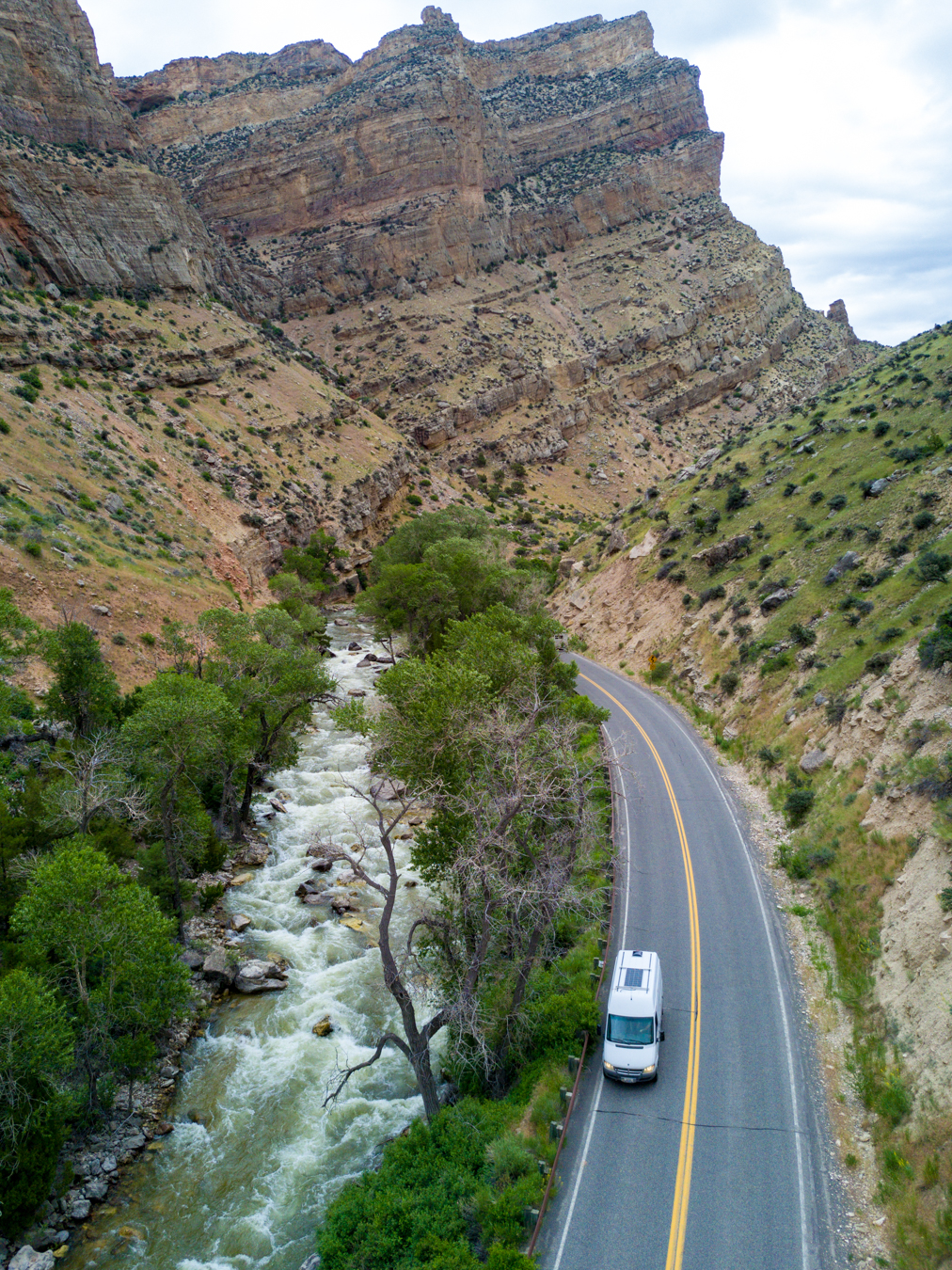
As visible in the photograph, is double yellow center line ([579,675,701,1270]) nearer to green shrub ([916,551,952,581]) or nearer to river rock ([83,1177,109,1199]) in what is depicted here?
river rock ([83,1177,109,1199])

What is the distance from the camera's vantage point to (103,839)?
22.5 m

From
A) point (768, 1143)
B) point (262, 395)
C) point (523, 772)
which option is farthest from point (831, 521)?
point (262, 395)

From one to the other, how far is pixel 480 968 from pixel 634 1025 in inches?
150

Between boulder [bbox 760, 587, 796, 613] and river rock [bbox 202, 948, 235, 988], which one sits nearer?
river rock [bbox 202, 948, 235, 988]

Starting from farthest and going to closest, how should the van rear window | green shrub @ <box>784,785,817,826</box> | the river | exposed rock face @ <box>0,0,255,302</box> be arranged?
1. exposed rock face @ <box>0,0,255,302</box>
2. green shrub @ <box>784,785,817,826</box>
3. the van rear window
4. the river

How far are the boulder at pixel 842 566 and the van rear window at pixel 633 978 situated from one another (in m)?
24.4

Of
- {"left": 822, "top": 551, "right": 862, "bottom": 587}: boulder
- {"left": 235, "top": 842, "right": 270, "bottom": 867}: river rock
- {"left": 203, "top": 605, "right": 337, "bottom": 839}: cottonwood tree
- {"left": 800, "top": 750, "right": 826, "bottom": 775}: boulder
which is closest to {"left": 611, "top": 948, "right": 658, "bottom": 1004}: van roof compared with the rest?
{"left": 800, "top": 750, "right": 826, "bottom": 775}: boulder

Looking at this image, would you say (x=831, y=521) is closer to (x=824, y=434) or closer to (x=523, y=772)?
(x=824, y=434)

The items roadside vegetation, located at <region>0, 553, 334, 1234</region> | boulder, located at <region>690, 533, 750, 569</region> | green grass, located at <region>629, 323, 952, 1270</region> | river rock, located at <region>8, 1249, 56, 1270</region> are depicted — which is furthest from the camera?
boulder, located at <region>690, 533, 750, 569</region>

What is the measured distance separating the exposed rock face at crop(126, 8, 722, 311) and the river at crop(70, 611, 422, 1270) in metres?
110

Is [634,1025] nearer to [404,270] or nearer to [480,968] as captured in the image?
[480,968]

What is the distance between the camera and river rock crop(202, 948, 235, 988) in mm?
21250

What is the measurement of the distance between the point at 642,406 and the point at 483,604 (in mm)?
81303

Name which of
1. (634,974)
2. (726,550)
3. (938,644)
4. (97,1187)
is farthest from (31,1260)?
(726,550)
